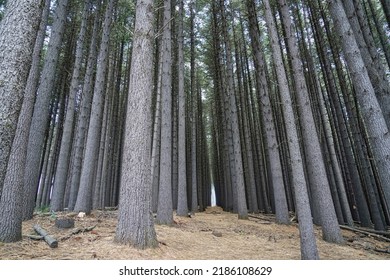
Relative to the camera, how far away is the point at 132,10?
34.5 feet

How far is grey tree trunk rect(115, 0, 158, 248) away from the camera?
12.4 feet

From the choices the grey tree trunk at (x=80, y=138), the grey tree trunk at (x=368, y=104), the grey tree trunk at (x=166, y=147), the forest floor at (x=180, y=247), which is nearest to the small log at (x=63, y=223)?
the forest floor at (x=180, y=247)

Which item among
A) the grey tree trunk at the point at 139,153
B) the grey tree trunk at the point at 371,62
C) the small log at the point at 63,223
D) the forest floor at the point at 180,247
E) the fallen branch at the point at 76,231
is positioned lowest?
the forest floor at the point at 180,247

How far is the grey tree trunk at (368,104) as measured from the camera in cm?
453

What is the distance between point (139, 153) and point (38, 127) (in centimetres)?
328

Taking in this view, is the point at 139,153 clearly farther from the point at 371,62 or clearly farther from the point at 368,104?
the point at 371,62

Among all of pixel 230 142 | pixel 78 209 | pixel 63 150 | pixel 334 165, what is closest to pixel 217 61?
pixel 230 142

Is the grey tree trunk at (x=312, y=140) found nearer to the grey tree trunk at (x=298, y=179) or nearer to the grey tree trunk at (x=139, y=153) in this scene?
the grey tree trunk at (x=298, y=179)

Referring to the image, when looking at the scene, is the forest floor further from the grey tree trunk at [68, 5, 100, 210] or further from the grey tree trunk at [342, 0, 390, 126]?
the grey tree trunk at [342, 0, 390, 126]

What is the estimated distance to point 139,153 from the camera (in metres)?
4.04

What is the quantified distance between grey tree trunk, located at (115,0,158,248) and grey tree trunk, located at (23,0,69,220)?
9.25ft

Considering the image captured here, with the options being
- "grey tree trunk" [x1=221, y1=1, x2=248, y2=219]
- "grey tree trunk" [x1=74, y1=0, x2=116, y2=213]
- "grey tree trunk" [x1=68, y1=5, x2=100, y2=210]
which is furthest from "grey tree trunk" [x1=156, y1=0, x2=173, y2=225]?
"grey tree trunk" [x1=221, y1=1, x2=248, y2=219]

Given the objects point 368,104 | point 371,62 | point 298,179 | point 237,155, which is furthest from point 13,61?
point 237,155

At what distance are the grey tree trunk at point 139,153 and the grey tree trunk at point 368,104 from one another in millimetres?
4312
